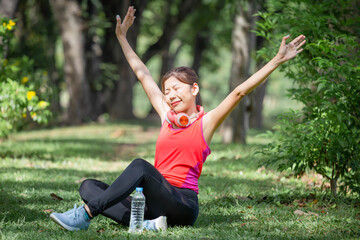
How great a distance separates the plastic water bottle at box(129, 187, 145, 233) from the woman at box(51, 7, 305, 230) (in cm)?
6

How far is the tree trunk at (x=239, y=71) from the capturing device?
13.3m

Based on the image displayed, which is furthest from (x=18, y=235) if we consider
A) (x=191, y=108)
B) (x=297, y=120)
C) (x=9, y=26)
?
(x=9, y=26)

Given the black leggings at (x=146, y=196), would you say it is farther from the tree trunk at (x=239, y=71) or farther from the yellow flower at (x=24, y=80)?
the tree trunk at (x=239, y=71)

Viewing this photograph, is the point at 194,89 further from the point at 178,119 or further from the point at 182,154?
the point at 182,154

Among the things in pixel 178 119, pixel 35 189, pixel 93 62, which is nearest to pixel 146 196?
pixel 178 119

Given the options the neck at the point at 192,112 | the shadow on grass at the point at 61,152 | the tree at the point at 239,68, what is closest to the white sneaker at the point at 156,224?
the neck at the point at 192,112

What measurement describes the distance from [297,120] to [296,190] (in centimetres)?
95

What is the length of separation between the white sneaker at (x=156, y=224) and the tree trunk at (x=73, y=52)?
16278 mm

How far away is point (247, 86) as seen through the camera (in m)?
4.14

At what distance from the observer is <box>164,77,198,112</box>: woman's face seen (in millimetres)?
4398

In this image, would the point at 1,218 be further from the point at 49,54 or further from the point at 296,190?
the point at 49,54

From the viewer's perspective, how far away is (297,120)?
600 centimetres

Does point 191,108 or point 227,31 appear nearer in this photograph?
point 191,108

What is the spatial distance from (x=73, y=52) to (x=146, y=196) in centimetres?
1637
